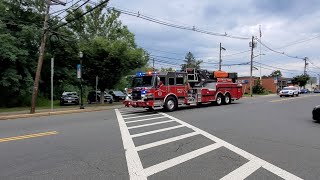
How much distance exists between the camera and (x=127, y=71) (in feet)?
107

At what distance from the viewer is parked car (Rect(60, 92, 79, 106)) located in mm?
36500

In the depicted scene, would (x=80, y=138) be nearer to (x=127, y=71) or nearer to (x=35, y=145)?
(x=35, y=145)

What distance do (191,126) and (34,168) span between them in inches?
305

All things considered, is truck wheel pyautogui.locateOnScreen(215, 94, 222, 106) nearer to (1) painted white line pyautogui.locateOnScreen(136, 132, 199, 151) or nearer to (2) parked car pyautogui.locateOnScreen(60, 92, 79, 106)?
(1) painted white line pyautogui.locateOnScreen(136, 132, 199, 151)

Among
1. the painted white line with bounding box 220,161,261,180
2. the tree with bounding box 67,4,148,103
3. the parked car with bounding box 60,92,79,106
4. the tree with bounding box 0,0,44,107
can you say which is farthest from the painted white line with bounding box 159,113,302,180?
the parked car with bounding box 60,92,79,106

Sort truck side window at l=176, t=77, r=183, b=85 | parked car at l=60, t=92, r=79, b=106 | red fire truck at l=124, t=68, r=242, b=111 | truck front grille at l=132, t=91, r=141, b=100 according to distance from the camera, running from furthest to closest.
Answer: parked car at l=60, t=92, r=79, b=106 → truck side window at l=176, t=77, r=183, b=85 → truck front grille at l=132, t=91, r=141, b=100 → red fire truck at l=124, t=68, r=242, b=111

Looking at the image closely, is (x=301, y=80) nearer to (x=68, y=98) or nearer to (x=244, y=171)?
(x=68, y=98)

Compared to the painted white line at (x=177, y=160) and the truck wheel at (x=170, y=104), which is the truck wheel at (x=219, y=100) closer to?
the truck wheel at (x=170, y=104)

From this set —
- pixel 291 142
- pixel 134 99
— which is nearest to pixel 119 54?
pixel 134 99

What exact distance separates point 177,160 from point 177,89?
Result: 601 inches

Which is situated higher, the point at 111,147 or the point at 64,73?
the point at 64,73

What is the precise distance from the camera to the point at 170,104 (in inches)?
881

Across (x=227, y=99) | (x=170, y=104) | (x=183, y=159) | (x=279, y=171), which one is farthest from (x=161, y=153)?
(x=227, y=99)

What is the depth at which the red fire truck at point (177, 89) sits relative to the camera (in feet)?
70.0
